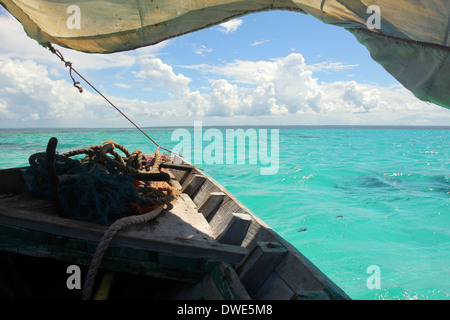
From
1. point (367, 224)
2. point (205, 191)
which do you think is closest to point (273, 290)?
point (205, 191)

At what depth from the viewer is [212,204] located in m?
3.43

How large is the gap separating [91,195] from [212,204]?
149 cm

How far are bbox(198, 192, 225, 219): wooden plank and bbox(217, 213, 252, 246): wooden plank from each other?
101 cm

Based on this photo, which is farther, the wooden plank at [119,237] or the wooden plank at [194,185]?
the wooden plank at [194,185]

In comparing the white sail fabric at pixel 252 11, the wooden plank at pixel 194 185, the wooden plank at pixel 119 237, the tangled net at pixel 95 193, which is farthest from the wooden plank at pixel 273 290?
the wooden plank at pixel 194 185

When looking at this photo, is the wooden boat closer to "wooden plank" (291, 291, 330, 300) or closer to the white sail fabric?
"wooden plank" (291, 291, 330, 300)

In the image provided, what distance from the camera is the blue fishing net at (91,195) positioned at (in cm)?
230

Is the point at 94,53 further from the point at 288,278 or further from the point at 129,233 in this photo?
the point at 288,278

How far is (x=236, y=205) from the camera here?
10.3 feet

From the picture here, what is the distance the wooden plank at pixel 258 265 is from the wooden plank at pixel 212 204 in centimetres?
145

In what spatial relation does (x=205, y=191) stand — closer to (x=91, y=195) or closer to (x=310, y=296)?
(x=91, y=195)

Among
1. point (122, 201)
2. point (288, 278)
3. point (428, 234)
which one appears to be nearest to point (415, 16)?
point (288, 278)

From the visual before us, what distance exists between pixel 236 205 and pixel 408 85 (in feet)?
6.48

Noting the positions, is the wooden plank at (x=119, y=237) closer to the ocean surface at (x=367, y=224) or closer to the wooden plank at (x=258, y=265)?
the wooden plank at (x=258, y=265)
